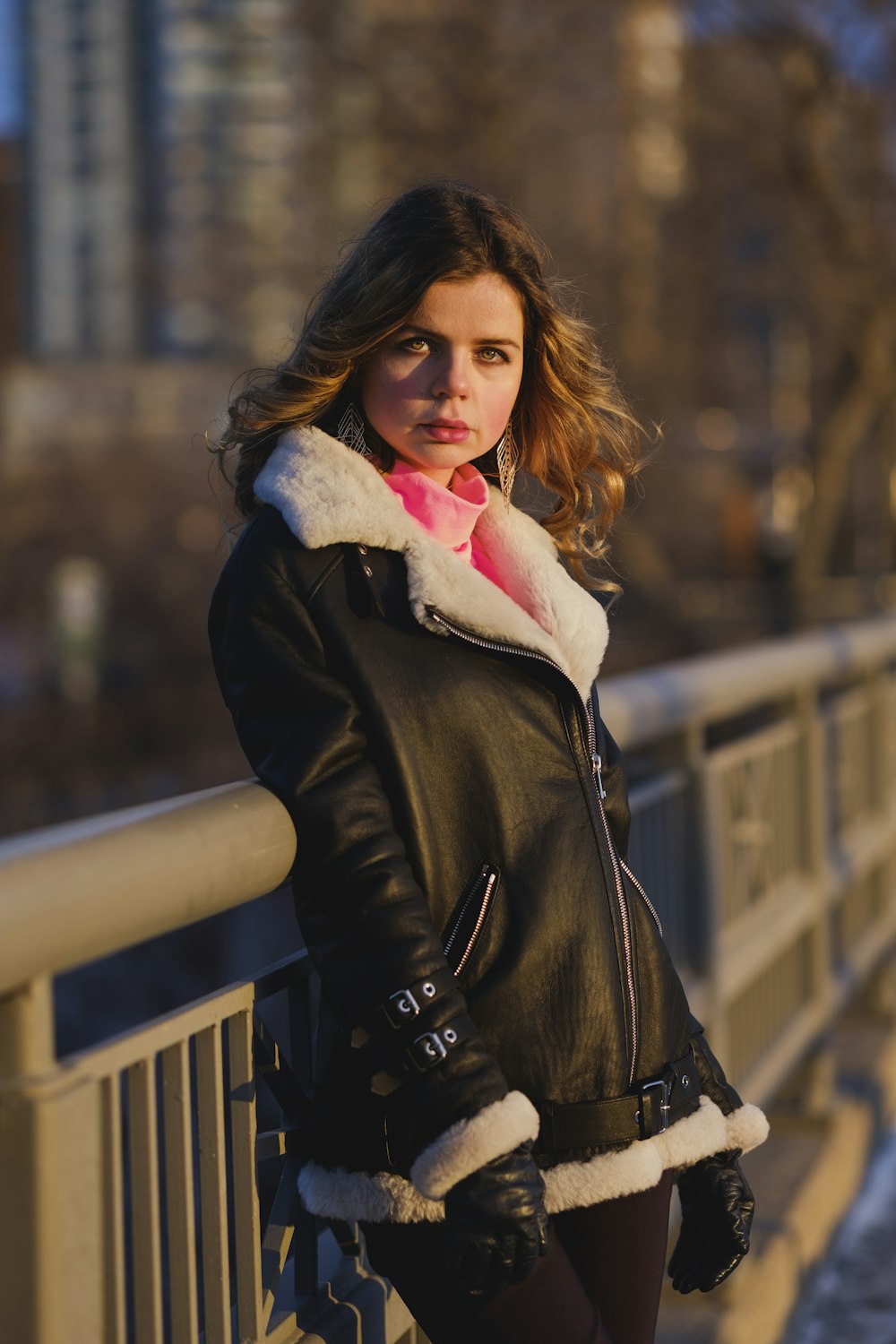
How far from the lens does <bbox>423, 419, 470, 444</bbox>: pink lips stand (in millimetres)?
2098

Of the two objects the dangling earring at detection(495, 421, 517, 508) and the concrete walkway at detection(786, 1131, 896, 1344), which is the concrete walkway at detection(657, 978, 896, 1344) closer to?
the concrete walkway at detection(786, 1131, 896, 1344)

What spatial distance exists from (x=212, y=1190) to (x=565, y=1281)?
0.39 meters

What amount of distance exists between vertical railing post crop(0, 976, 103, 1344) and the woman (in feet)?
1.24

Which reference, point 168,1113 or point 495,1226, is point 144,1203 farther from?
point 495,1226

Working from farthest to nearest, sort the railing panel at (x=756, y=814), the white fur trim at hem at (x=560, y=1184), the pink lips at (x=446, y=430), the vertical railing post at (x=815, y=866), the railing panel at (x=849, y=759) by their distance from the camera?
1. the railing panel at (x=849, y=759)
2. the vertical railing post at (x=815, y=866)
3. the railing panel at (x=756, y=814)
4. the pink lips at (x=446, y=430)
5. the white fur trim at hem at (x=560, y=1184)

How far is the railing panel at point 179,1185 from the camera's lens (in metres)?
1.81

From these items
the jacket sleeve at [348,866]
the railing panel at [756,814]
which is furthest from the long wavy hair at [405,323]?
the railing panel at [756,814]

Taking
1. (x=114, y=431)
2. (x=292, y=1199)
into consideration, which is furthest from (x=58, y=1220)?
(x=114, y=431)

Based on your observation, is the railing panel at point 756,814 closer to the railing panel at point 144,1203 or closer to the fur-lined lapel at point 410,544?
the fur-lined lapel at point 410,544

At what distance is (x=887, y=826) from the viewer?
21.2 feet

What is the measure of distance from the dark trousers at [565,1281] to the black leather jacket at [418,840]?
8 cm

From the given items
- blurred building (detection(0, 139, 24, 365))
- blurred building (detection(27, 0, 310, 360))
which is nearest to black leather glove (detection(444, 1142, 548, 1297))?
blurred building (detection(27, 0, 310, 360))

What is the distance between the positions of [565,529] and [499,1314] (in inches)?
39.3

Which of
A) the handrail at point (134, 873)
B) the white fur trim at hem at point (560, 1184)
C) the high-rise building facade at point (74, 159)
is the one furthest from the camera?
the high-rise building facade at point (74, 159)
